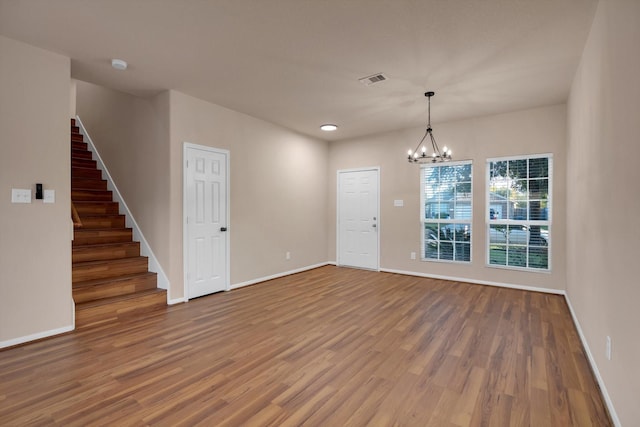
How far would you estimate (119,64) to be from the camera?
10.8 feet

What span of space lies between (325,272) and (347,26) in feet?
15.0

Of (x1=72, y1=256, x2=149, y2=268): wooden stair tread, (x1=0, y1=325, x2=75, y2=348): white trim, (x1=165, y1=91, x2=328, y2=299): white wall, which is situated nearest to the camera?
(x1=0, y1=325, x2=75, y2=348): white trim

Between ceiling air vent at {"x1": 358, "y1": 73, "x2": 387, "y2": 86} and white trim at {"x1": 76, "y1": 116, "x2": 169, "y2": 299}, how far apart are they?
3606 mm

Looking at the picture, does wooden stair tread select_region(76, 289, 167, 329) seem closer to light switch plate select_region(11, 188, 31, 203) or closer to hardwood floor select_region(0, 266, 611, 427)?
hardwood floor select_region(0, 266, 611, 427)

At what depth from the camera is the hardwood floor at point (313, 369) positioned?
1955 mm

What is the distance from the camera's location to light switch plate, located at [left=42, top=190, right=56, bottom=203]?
308cm

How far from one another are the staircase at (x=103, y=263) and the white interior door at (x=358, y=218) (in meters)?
3.86

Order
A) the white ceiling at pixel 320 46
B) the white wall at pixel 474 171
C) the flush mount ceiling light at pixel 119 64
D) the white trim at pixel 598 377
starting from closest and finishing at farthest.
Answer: the white trim at pixel 598 377 → the white ceiling at pixel 320 46 → the flush mount ceiling light at pixel 119 64 → the white wall at pixel 474 171

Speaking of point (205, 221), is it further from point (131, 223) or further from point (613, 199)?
point (613, 199)

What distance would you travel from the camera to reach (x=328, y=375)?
2408 mm

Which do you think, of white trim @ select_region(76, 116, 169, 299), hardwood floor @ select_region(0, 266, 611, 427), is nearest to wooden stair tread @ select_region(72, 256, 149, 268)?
white trim @ select_region(76, 116, 169, 299)

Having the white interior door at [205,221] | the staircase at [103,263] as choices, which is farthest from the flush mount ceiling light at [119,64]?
the staircase at [103,263]

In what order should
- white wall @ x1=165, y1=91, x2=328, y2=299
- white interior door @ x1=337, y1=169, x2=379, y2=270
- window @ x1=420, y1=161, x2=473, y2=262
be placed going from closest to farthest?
white wall @ x1=165, y1=91, x2=328, y2=299 < window @ x1=420, y1=161, x2=473, y2=262 < white interior door @ x1=337, y1=169, x2=379, y2=270

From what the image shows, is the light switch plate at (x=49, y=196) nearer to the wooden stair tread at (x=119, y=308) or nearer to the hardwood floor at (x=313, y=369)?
the wooden stair tread at (x=119, y=308)
